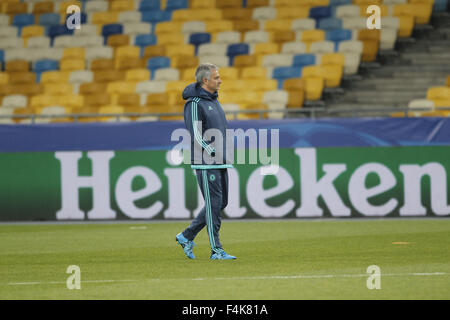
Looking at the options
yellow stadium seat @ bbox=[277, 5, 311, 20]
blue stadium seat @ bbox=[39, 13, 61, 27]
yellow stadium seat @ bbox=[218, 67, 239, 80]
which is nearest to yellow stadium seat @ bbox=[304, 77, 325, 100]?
yellow stadium seat @ bbox=[218, 67, 239, 80]

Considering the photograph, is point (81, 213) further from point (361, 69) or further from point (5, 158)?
point (361, 69)

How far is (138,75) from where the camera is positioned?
2164 centimetres

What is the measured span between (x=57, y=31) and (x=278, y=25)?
19.7 feet

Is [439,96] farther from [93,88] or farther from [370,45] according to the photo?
[93,88]

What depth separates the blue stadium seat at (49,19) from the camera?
955 inches

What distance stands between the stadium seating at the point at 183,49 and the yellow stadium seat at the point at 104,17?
1.2 inches

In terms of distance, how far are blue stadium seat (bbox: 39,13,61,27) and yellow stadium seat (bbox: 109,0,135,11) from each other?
4.82ft

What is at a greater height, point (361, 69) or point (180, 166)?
point (361, 69)

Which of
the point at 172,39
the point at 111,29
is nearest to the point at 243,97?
the point at 172,39

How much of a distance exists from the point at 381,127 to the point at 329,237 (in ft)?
12.4

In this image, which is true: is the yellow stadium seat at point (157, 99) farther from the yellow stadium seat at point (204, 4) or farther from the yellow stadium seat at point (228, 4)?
the yellow stadium seat at point (228, 4)

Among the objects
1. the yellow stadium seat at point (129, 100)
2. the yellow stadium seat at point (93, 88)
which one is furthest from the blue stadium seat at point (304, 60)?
the yellow stadium seat at point (93, 88)

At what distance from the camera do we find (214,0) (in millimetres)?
23422
